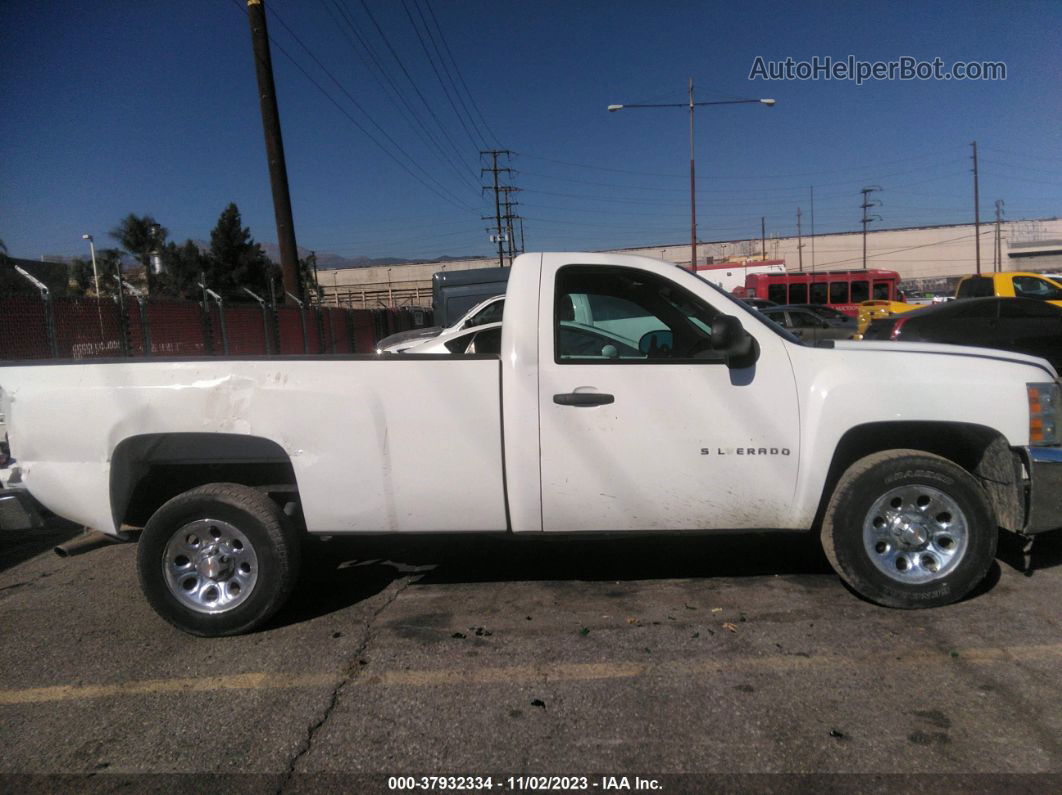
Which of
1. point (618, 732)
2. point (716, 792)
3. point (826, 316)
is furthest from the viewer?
point (826, 316)

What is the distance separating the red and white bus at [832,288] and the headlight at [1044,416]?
32.7 meters

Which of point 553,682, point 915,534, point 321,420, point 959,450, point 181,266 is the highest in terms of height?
point 181,266

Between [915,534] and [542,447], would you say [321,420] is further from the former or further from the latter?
[915,534]

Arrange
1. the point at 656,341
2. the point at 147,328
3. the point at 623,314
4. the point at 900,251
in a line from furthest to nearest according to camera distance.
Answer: the point at 900,251
the point at 147,328
the point at 623,314
the point at 656,341

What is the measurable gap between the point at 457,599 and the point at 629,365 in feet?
→ 5.52

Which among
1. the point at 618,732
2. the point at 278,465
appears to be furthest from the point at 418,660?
the point at 278,465

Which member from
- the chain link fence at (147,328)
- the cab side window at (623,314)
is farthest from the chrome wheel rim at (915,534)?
the chain link fence at (147,328)

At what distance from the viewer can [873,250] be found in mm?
91625

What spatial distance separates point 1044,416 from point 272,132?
47.8 feet

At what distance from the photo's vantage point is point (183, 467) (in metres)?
4.09

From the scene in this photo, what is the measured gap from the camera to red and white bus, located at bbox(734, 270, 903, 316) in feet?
115

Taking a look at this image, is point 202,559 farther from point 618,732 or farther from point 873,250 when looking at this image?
point 873,250

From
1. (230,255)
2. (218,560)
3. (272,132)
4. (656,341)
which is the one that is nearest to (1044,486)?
(656,341)

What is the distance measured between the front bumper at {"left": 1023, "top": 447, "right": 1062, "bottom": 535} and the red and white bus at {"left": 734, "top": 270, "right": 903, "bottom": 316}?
32924 mm
